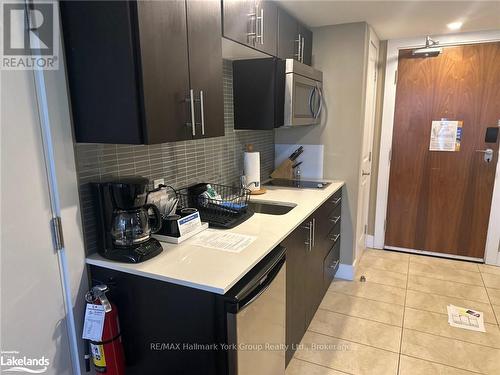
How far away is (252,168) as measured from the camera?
237cm

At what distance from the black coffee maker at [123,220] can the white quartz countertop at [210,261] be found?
40mm

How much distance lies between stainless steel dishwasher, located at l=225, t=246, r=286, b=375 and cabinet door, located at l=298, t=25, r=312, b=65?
1.72 metres

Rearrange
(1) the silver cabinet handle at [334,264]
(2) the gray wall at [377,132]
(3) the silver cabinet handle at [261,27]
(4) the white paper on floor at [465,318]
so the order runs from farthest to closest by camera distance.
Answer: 1. (2) the gray wall at [377,132]
2. (1) the silver cabinet handle at [334,264]
3. (4) the white paper on floor at [465,318]
4. (3) the silver cabinet handle at [261,27]

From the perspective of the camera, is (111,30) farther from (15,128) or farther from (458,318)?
(458,318)

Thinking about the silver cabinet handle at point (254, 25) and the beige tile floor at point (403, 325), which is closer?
the silver cabinet handle at point (254, 25)

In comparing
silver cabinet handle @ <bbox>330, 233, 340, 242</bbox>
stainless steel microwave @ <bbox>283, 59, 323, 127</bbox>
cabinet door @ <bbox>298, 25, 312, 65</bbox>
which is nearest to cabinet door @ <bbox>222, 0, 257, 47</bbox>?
stainless steel microwave @ <bbox>283, 59, 323, 127</bbox>

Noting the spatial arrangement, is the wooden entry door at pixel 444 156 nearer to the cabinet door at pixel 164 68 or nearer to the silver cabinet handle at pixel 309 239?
the silver cabinet handle at pixel 309 239

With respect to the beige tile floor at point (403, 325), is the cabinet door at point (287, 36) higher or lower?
higher

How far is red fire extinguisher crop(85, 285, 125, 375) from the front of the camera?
4.24 feet

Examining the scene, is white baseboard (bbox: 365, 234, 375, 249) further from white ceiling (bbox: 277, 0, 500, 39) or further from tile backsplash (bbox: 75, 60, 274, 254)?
white ceiling (bbox: 277, 0, 500, 39)

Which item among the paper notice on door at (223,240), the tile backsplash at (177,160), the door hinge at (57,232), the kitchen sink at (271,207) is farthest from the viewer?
the kitchen sink at (271,207)

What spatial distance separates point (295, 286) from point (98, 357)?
1.03 metres

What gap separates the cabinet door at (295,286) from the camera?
1.78 meters

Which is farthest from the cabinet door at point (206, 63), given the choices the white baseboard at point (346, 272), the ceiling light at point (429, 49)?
the ceiling light at point (429, 49)
